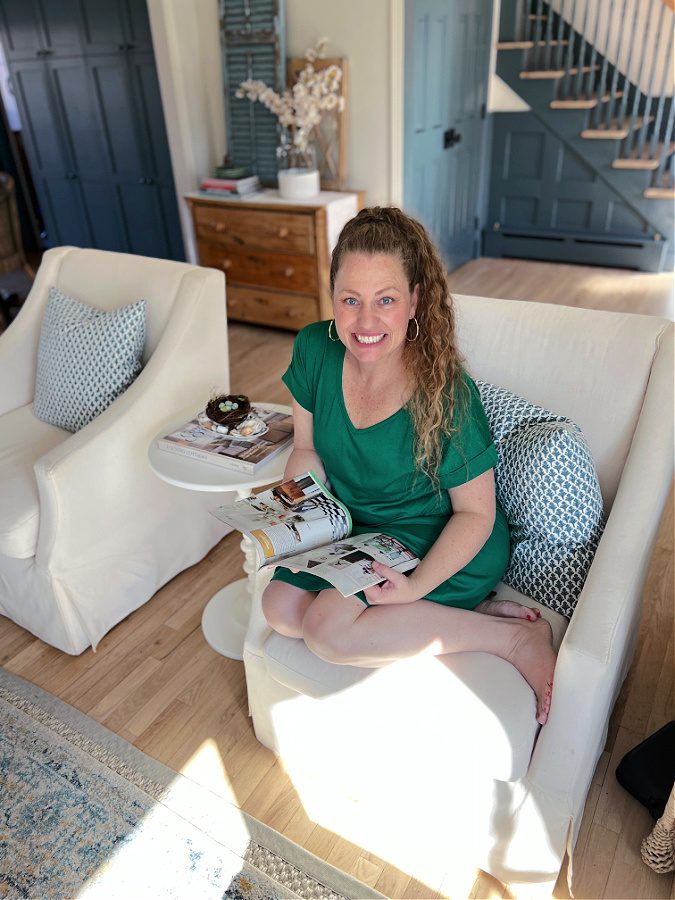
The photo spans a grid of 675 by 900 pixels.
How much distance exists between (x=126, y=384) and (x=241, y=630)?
80cm

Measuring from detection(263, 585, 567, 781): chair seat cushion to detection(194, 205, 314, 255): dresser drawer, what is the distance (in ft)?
8.96

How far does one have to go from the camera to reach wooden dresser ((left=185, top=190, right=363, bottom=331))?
3.62 metres

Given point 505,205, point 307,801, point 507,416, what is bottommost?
point 307,801

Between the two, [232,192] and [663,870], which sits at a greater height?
[232,192]

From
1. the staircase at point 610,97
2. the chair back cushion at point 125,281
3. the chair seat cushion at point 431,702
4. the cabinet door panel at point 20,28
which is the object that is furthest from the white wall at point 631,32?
the chair seat cushion at point 431,702

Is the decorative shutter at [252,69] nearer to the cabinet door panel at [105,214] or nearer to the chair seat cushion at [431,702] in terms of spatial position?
the cabinet door panel at [105,214]

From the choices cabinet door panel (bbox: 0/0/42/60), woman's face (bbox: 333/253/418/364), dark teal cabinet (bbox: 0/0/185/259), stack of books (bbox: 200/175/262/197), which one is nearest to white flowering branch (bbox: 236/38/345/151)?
stack of books (bbox: 200/175/262/197)

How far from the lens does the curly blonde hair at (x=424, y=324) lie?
130 cm

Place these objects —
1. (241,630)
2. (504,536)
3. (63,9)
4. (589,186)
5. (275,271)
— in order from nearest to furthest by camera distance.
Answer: (504,536), (241,630), (275,271), (63,9), (589,186)

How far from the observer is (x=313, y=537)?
1389 mm

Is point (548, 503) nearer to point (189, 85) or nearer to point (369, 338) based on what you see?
point (369, 338)

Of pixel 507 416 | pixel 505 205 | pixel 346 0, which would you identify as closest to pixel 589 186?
pixel 505 205

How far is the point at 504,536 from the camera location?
4.81 ft

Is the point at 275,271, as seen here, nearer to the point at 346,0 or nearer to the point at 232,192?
the point at 232,192
